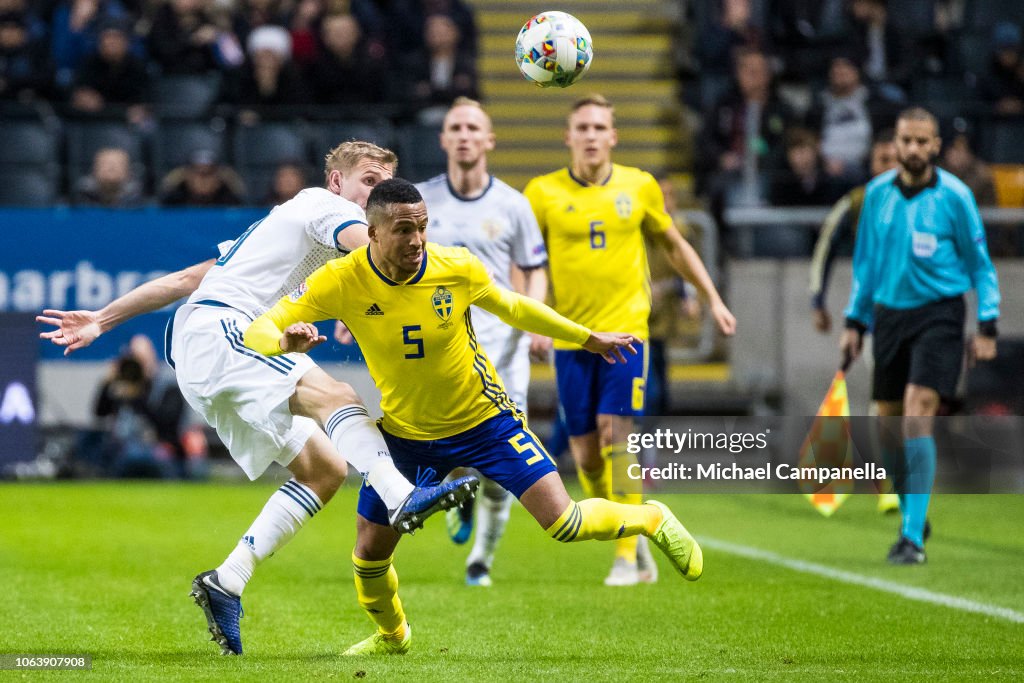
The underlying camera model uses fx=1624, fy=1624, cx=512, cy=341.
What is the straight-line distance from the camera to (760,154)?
1694 cm

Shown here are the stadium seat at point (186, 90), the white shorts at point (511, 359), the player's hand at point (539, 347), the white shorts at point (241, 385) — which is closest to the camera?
the white shorts at point (241, 385)

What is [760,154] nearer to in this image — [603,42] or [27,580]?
[603,42]

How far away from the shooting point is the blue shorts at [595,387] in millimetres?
9289

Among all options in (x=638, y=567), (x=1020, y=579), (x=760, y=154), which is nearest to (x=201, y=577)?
(x=638, y=567)

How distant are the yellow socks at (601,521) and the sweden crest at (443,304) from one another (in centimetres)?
89

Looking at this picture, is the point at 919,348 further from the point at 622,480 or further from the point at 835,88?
the point at 835,88

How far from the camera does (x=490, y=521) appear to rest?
30.7 feet

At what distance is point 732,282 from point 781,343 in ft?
2.48

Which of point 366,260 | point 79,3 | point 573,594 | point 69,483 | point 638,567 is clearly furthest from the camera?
point 79,3

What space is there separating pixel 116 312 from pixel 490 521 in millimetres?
3004

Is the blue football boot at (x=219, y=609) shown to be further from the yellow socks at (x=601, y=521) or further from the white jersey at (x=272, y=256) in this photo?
the yellow socks at (x=601, y=521)

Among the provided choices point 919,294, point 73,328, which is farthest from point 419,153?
point 73,328

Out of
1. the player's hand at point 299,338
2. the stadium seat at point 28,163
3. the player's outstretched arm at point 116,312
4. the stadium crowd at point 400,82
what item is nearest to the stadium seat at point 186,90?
the stadium crowd at point 400,82

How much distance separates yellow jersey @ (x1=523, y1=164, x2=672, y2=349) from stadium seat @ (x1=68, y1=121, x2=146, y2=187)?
8410mm
